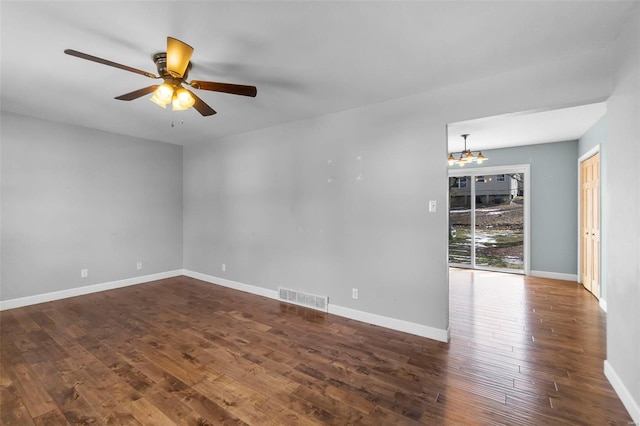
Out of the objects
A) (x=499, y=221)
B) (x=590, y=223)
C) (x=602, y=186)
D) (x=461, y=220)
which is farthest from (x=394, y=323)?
(x=499, y=221)

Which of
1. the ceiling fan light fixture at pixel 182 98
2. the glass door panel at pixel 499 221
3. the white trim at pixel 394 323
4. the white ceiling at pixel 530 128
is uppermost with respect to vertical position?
the white ceiling at pixel 530 128

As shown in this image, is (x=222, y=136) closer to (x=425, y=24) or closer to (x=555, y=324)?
(x=425, y=24)

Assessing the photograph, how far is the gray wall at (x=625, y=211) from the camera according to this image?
5.92ft

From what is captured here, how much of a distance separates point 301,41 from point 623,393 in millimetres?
3390

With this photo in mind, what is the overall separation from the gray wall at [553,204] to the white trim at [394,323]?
4.05 metres

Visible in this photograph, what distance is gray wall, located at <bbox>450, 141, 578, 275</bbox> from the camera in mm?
5316

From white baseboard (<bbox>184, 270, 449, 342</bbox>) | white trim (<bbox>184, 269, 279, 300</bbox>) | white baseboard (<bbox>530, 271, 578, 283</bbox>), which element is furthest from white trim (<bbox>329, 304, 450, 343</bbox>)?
white baseboard (<bbox>530, 271, 578, 283</bbox>)

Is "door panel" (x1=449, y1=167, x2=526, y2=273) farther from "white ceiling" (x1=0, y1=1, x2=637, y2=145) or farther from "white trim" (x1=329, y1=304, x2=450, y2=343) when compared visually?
"white ceiling" (x1=0, y1=1, x2=637, y2=145)

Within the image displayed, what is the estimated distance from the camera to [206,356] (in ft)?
8.55

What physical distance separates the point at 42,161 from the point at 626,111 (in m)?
6.50

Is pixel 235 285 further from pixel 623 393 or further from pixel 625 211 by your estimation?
pixel 625 211

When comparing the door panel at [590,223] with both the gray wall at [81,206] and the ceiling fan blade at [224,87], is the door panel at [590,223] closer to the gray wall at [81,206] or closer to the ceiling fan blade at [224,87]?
the ceiling fan blade at [224,87]

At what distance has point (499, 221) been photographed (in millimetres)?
6195

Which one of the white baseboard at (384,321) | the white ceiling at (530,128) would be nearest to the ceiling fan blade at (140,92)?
the white baseboard at (384,321)
